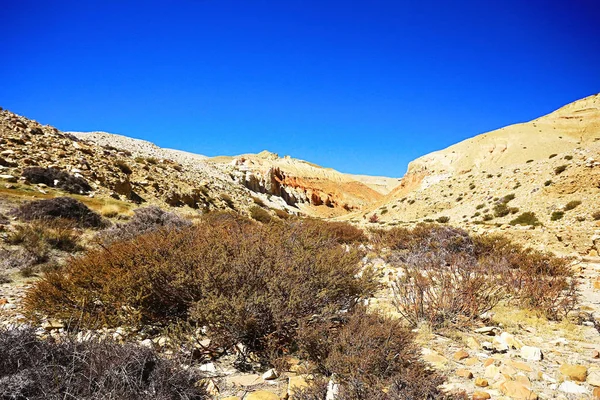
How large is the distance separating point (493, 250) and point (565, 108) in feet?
191

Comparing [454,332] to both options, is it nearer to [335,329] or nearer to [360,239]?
[335,329]

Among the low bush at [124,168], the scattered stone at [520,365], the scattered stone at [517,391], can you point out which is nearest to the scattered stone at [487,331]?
the scattered stone at [520,365]

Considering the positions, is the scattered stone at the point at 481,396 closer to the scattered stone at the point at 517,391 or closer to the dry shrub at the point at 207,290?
the scattered stone at the point at 517,391

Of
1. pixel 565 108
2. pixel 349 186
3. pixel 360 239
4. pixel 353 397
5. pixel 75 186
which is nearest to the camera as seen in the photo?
pixel 353 397

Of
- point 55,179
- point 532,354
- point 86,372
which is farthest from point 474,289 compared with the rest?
point 55,179

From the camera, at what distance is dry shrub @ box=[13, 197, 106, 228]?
915 cm

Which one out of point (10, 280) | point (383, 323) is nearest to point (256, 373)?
point (383, 323)

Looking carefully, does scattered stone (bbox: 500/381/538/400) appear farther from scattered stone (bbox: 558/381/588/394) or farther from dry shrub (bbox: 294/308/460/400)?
dry shrub (bbox: 294/308/460/400)

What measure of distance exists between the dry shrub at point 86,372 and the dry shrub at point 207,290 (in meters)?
0.63

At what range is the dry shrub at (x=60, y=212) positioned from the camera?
9.15 metres

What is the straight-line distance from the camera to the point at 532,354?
3.27m

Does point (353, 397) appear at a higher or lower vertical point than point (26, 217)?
lower

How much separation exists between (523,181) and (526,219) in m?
7.64

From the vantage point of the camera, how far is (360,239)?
1231 centimetres
